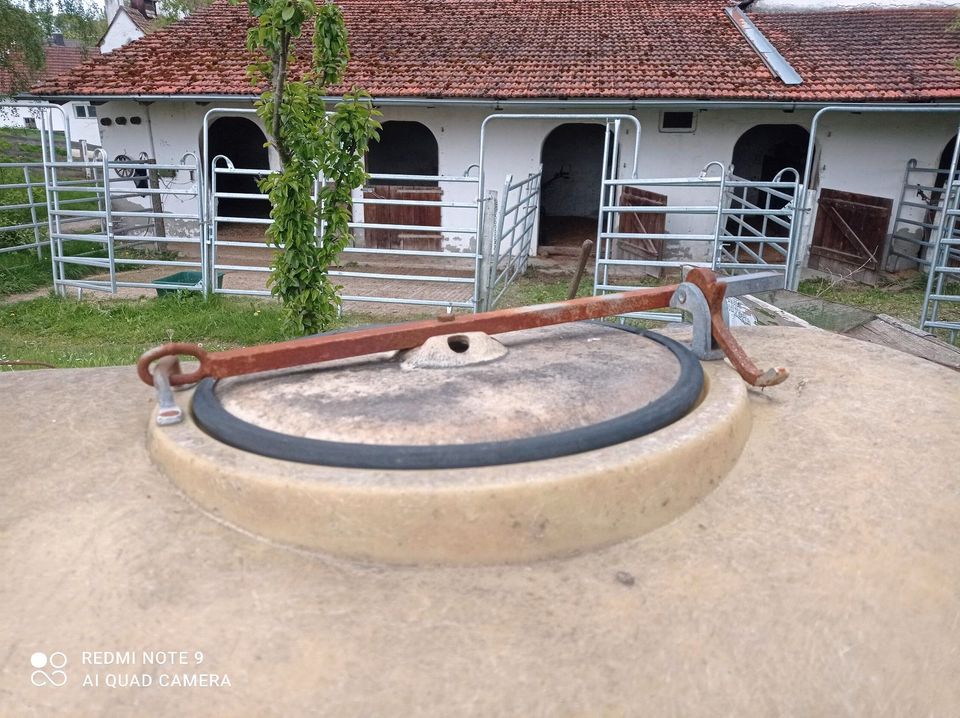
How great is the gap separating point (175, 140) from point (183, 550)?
1341 centimetres

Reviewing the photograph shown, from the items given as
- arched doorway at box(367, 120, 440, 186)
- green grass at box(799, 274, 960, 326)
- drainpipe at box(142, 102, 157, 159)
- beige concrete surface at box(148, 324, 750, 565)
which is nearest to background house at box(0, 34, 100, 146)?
drainpipe at box(142, 102, 157, 159)

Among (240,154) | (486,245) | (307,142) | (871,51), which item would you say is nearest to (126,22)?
(240,154)

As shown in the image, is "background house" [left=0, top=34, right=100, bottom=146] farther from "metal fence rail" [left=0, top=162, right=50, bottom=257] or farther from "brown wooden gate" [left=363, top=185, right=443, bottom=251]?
"brown wooden gate" [left=363, top=185, right=443, bottom=251]

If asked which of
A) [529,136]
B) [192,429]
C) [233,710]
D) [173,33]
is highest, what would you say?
[173,33]

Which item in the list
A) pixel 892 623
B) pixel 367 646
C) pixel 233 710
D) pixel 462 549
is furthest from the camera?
pixel 462 549

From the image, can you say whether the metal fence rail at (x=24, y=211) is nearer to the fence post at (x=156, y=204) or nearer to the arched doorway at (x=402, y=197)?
the fence post at (x=156, y=204)

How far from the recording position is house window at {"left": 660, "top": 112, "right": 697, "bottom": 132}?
39.6ft

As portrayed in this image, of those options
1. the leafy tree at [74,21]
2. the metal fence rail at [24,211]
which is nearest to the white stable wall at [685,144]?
the metal fence rail at [24,211]

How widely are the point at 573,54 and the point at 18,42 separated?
16.5 metres

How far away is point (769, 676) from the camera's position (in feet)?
4.39

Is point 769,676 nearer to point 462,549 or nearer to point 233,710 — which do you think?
point 462,549

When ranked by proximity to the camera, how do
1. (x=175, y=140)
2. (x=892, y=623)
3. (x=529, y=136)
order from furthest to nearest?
(x=175, y=140) < (x=529, y=136) < (x=892, y=623)

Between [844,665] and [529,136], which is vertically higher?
[529,136]

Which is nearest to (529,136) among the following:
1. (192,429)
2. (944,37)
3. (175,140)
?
(175,140)
